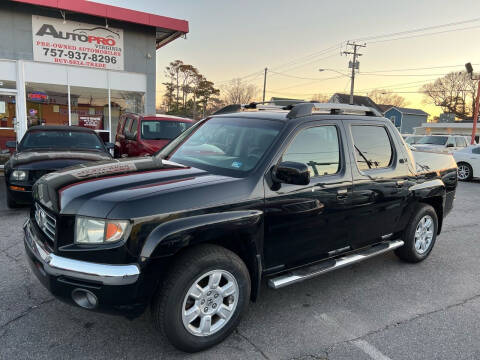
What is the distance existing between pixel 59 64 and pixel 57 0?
6.76 feet

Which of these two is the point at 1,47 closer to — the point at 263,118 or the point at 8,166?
the point at 8,166

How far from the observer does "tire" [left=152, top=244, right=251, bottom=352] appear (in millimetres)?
2461

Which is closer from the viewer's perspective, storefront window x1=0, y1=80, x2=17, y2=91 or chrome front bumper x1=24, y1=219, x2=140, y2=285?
chrome front bumper x1=24, y1=219, x2=140, y2=285

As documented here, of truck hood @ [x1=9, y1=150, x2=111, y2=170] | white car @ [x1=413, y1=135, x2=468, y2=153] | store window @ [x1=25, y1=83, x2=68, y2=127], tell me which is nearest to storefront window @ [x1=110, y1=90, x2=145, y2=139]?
store window @ [x1=25, y1=83, x2=68, y2=127]

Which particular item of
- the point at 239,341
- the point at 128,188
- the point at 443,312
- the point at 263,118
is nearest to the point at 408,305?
the point at 443,312

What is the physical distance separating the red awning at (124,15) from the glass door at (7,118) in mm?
3126

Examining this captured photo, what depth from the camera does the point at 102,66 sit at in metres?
13.2

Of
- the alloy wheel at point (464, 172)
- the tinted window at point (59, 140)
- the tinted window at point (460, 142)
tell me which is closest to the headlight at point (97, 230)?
the tinted window at point (59, 140)

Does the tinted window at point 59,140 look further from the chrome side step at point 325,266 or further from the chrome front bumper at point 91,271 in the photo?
the chrome side step at point 325,266

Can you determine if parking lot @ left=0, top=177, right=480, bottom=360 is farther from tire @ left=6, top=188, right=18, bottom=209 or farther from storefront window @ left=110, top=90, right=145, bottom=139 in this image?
storefront window @ left=110, top=90, right=145, bottom=139

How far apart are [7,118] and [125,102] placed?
4.04 metres

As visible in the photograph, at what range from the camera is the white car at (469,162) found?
13.4 m

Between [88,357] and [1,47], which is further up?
[1,47]

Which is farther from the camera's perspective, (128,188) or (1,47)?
(1,47)
